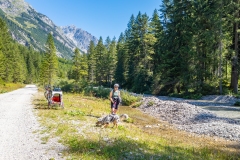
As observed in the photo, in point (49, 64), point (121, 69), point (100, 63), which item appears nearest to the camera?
point (49, 64)

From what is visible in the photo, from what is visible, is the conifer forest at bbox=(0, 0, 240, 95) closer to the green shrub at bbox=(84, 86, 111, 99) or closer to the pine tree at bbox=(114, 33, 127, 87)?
the green shrub at bbox=(84, 86, 111, 99)

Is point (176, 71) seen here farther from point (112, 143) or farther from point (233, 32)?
point (112, 143)

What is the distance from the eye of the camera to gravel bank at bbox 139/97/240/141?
12.1m

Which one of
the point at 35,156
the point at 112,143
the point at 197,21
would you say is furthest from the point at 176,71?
the point at 35,156

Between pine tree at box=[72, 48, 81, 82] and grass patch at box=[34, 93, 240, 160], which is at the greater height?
pine tree at box=[72, 48, 81, 82]

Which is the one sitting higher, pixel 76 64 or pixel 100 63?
pixel 100 63


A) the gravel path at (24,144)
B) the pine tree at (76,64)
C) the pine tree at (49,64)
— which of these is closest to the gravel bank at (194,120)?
the gravel path at (24,144)

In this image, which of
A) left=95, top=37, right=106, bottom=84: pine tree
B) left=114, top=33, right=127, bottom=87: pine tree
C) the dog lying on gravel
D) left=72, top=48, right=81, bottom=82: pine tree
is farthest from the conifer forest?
left=72, top=48, right=81, bottom=82: pine tree

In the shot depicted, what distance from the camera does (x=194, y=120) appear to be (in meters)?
15.3

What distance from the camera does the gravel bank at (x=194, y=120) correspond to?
12.1 meters

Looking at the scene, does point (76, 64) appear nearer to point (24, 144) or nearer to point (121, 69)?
point (121, 69)

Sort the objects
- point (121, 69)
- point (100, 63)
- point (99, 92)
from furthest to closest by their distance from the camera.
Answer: point (100, 63)
point (121, 69)
point (99, 92)

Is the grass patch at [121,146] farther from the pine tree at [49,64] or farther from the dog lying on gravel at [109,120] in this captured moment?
the pine tree at [49,64]

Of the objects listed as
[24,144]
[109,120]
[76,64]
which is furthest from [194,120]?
[76,64]
